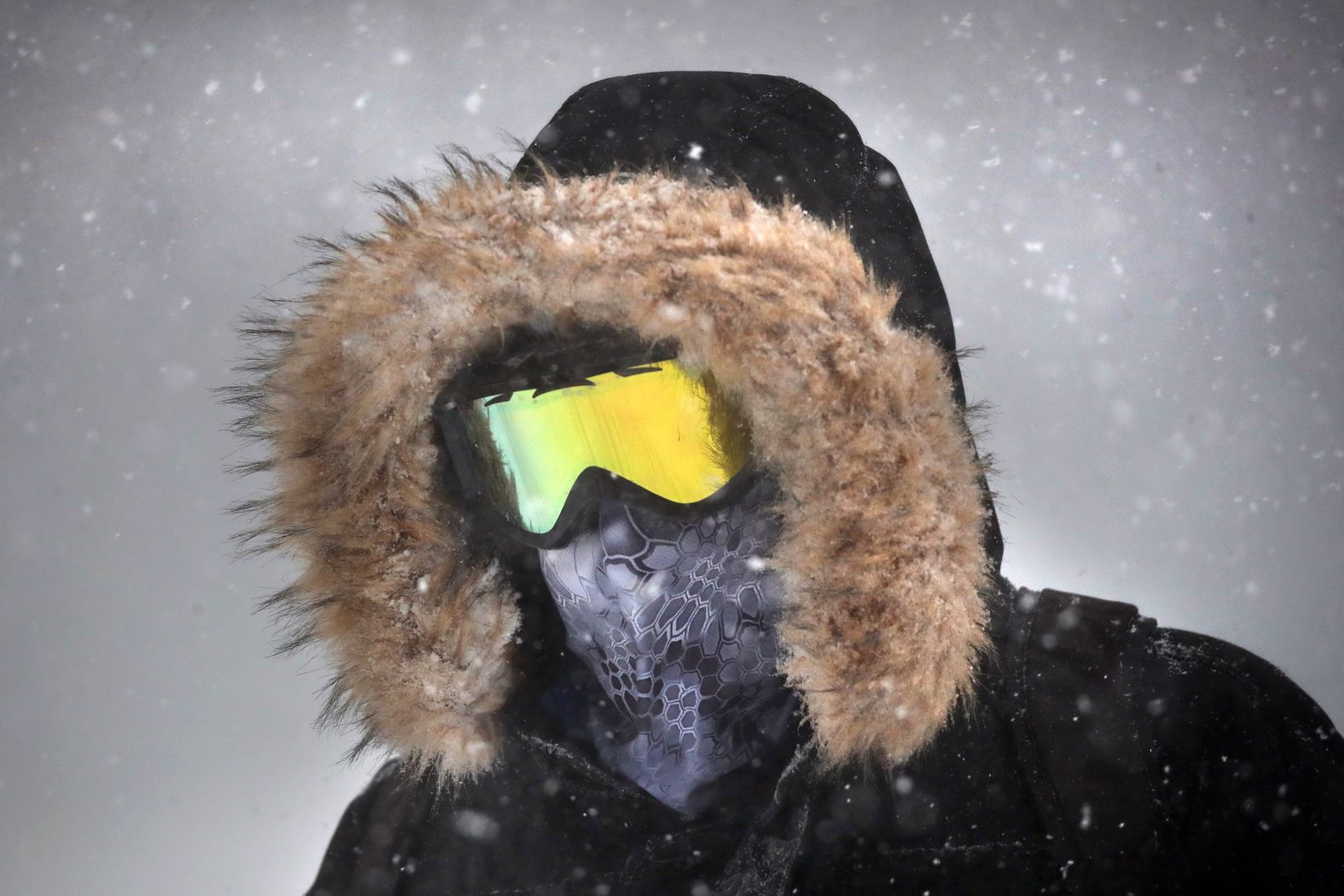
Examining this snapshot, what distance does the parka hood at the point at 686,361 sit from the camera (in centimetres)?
133

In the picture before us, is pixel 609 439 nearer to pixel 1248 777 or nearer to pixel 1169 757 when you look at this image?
pixel 1169 757

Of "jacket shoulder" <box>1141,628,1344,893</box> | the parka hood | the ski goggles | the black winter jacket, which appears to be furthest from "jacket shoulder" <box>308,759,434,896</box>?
"jacket shoulder" <box>1141,628,1344,893</box>

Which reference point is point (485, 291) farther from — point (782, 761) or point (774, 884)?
point (774, 884)

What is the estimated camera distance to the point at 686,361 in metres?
1.38

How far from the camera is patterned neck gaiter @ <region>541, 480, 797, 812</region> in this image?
1.59 meters

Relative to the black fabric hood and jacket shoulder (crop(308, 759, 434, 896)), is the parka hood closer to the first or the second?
the black fabric hood

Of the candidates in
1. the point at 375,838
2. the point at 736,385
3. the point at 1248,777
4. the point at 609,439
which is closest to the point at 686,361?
the point at 736,385

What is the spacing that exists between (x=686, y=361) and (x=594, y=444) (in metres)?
0.28

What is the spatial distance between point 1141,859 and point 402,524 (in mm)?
1256

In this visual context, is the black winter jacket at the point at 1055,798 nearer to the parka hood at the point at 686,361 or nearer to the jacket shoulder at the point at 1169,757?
the jacket shoulder at the point at 1169,757

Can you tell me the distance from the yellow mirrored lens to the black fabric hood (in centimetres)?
35

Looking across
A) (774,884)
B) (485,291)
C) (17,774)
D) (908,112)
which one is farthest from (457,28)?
(17,774)

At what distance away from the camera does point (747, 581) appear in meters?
1.61

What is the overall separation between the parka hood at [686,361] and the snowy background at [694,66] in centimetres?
133
